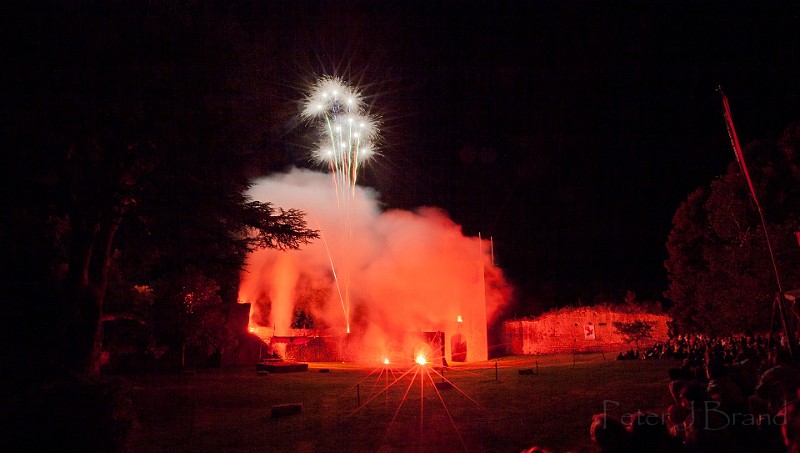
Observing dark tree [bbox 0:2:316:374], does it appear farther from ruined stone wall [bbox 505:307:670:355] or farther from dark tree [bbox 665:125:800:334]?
ruined stone wall [bbox 505:307:670:355]

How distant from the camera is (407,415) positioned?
974 cm

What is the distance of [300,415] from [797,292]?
12.1 m

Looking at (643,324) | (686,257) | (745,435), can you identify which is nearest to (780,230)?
(686,257)

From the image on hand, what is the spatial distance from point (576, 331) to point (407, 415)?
24.4m

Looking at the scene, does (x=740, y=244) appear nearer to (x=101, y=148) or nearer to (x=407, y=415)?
(x=407, y=415)

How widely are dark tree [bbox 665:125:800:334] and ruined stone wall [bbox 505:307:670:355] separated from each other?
8.10 feet

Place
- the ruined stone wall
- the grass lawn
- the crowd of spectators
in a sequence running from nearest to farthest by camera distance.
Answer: the crowd of spectators, the grass lawn, the ruined stone wall

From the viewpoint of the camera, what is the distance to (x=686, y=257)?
27.6 metres

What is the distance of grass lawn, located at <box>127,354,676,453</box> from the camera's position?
25.3ft

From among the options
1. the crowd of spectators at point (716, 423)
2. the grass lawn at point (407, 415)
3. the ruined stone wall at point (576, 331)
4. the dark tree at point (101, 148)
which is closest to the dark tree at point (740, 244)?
the ruined stone wall at point (576, 331)

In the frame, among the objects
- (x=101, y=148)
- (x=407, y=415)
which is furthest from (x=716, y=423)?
(x=101, y=148)

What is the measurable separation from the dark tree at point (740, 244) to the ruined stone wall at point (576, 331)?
97.2 inches

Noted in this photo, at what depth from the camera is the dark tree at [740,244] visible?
19109 mm

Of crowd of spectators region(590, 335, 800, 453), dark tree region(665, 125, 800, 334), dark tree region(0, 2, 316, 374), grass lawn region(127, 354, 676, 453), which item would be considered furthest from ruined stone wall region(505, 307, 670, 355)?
dark tree region(0, 2, 316, 374)
